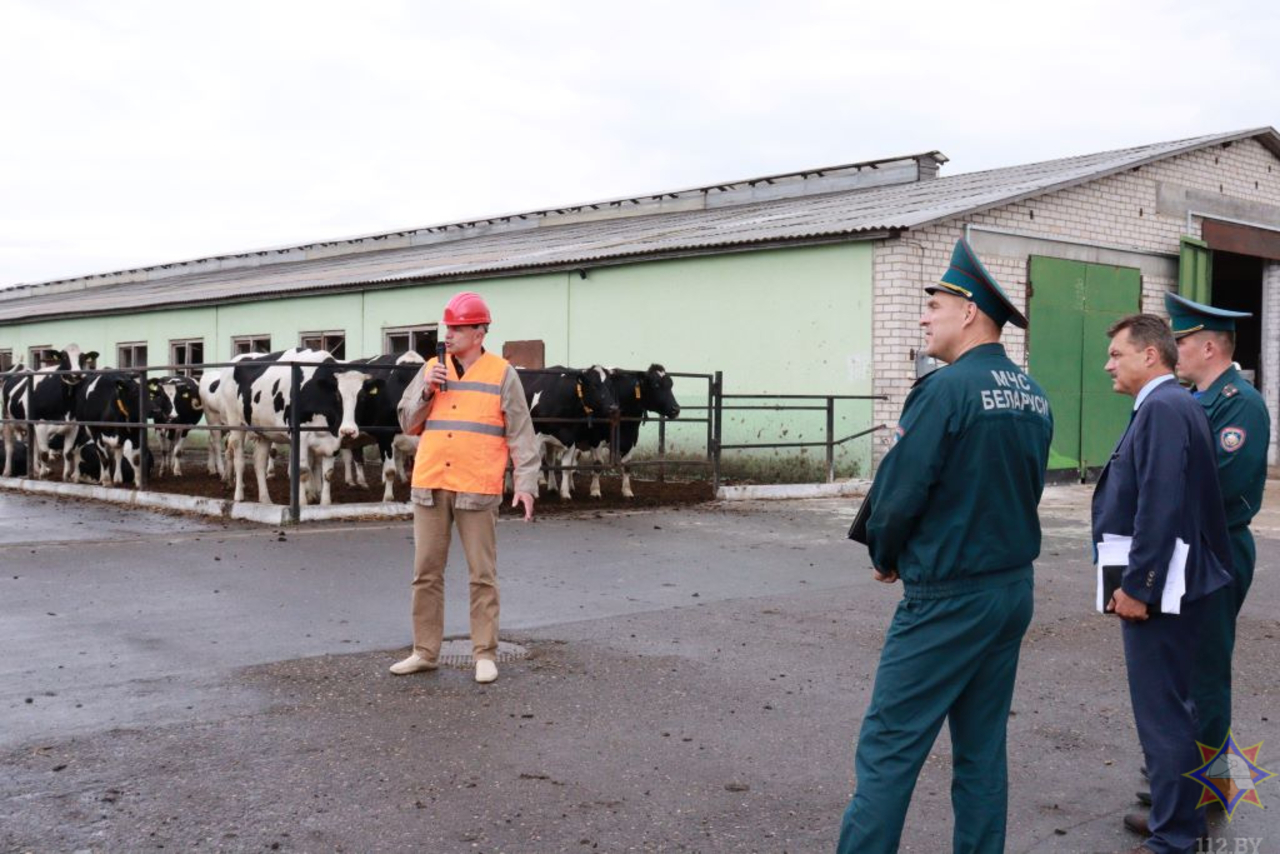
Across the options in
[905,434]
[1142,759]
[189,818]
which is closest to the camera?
[905,434]

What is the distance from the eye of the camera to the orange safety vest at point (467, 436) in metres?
6.84

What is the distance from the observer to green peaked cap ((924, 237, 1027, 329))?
379 cm

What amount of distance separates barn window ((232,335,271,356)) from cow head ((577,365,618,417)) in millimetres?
14734

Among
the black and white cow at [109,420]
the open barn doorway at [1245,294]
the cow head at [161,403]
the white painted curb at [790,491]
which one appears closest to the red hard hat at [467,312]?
the white painted curb at [790,491]

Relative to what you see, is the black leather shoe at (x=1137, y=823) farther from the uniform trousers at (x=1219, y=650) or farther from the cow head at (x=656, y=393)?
the cow head at (x=656, y=393)

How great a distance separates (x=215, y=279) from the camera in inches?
1673

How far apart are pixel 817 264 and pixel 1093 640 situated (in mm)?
11603

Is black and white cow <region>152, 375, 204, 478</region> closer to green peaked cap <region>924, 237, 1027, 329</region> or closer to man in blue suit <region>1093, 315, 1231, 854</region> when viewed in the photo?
man in blue suit <region>1093, 315, 1231, 854</region>

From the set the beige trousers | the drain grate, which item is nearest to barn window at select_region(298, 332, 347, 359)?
the drain grate

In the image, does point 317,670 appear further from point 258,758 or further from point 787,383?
point 787,383

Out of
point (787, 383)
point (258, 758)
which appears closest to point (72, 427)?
point (787, 383)

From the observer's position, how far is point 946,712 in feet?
12.2

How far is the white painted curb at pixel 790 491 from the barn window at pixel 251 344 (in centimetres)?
1580

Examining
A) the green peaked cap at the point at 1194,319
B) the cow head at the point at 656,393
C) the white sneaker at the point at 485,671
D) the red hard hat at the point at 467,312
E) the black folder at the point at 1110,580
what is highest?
the red hard hat at the point at 467,312
